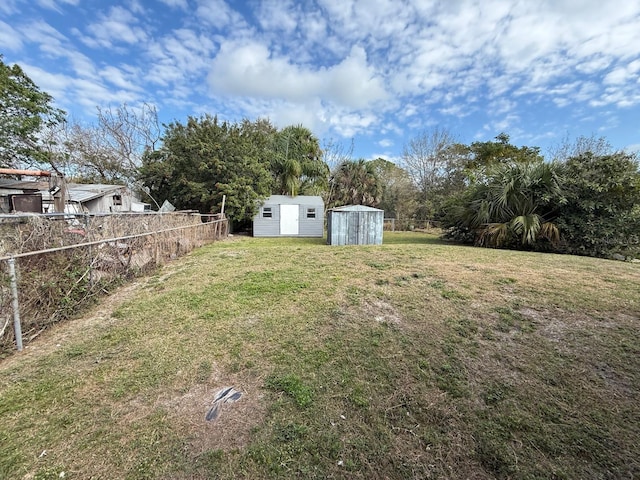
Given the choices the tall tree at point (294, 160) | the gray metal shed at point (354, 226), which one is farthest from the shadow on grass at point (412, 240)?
the tall tree at point (294, 160)

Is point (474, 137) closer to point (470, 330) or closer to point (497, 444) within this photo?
point (470, 330)

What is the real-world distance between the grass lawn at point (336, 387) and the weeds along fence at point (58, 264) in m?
0.25

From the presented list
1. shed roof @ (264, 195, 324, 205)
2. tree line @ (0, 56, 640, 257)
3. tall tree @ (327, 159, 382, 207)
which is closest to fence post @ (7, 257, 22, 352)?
tree line @ (0, 56, 640, 257)

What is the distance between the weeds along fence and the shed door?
9.50 metres

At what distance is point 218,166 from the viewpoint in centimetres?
1313

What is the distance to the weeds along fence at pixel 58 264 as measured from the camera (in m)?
2.62

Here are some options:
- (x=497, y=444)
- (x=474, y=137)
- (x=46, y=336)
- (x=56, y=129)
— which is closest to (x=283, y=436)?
(x=497, y=444)

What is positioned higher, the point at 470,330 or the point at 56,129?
the point at 56,129

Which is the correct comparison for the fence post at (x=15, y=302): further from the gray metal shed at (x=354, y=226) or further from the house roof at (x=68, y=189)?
the gray metal shed at (x=354, y=226)

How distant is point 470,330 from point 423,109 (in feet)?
55.7

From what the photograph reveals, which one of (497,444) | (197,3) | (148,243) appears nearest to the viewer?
(497,444)

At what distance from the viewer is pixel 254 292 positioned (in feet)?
13.6

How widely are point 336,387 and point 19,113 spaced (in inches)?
666

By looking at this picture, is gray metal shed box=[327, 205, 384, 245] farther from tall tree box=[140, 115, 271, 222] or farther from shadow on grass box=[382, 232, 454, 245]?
tall tree box=[140, 115, 271, 222]
